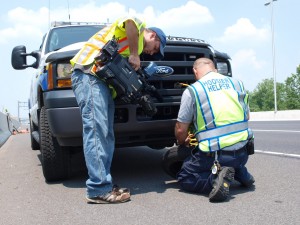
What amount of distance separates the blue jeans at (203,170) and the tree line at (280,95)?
3456 inches

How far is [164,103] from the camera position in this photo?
4125 mm

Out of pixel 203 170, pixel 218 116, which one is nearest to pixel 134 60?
pixel 218 116

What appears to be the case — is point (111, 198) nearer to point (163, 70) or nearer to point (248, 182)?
point (248, 182)

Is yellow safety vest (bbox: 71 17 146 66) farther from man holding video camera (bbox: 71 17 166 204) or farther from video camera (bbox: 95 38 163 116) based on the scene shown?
video camera (bbox: 95 38 163 116)

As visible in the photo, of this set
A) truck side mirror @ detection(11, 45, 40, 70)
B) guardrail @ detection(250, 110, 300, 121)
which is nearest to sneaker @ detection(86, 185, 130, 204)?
truck side mirror @ detection(11, 45, 40, 70)

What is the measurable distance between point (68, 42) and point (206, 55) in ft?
6.28

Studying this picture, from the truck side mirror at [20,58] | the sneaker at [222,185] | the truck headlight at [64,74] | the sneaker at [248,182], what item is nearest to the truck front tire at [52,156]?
the truck headlight at [64,74]

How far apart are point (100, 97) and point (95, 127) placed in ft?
0.91

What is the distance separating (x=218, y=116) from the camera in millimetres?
3627

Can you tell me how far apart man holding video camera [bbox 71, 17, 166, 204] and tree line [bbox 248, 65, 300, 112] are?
88206 mm

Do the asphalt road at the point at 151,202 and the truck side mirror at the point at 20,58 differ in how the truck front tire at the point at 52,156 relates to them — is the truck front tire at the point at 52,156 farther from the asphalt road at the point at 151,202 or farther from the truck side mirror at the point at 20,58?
the truck side mirror at the point at 20,58

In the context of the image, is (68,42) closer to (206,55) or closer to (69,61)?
(69,61)

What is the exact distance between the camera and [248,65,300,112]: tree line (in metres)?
87.8

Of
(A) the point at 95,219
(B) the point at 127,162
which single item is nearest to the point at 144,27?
(A) the point at 95,219
